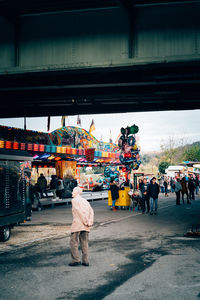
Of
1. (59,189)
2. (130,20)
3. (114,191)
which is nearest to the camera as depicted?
(130,20)

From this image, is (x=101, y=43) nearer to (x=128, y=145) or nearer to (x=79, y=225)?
(x=79, y=225)

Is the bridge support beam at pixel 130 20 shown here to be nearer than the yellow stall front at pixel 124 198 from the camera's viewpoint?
Yes

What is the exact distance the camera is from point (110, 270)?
23.5ft

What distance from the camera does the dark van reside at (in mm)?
10620

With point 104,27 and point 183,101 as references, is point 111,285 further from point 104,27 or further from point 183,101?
point 183,101

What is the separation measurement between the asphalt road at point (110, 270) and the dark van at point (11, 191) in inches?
45.8

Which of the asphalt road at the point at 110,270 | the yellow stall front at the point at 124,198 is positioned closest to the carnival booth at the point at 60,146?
the yellow stall front at the point at 124,198

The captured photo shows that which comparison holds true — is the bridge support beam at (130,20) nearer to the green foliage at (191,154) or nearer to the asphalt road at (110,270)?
the asphalt road at (110,270)

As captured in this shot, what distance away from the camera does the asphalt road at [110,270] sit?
5.66 meters

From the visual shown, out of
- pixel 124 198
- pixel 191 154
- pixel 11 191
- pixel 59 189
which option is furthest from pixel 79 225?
pixel 191 154

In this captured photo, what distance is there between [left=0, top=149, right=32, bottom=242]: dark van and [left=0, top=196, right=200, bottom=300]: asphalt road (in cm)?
116

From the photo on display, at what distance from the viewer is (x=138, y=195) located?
68.9 feet

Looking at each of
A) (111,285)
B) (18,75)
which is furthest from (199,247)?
(18,75)

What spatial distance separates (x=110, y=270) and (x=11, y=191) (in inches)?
199
